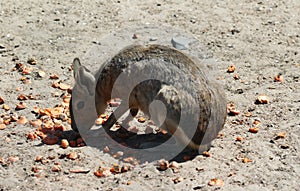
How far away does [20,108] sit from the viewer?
6242 mm

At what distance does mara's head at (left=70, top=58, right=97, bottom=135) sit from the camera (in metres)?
5.70

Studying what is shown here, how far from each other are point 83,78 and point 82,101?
21 cm

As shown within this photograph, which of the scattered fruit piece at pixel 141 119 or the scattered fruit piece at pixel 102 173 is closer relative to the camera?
the scattered fruit piece at pixel 102 173

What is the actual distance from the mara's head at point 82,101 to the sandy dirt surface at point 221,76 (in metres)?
0.19

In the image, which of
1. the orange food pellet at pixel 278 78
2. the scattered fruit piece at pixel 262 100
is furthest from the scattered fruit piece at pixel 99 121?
the orange food pellet at pixel 278 78

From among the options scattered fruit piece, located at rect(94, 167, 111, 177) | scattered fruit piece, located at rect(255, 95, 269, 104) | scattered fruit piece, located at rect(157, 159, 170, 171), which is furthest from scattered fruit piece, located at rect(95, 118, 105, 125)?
scattered fruit piece, located at rect(255, 95, 269, 104)

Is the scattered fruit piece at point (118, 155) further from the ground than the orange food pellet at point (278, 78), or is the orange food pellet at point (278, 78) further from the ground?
the orange food pellet at point (278, 78)

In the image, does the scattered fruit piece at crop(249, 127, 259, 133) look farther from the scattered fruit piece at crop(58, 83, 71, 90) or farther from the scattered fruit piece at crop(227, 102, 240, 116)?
the scattered fruit piece at crop(58, 83, 71, 90)

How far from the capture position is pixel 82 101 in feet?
18.9

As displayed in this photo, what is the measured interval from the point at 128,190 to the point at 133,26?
3.47 metres

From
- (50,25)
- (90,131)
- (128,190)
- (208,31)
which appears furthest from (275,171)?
(50,25)

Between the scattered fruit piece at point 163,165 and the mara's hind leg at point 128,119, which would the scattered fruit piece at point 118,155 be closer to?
the scattered fruit piece at point 163,165

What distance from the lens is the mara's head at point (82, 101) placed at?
18.7 feet

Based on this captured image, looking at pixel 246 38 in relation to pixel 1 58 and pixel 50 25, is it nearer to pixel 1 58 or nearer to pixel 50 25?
pixel 50 25
